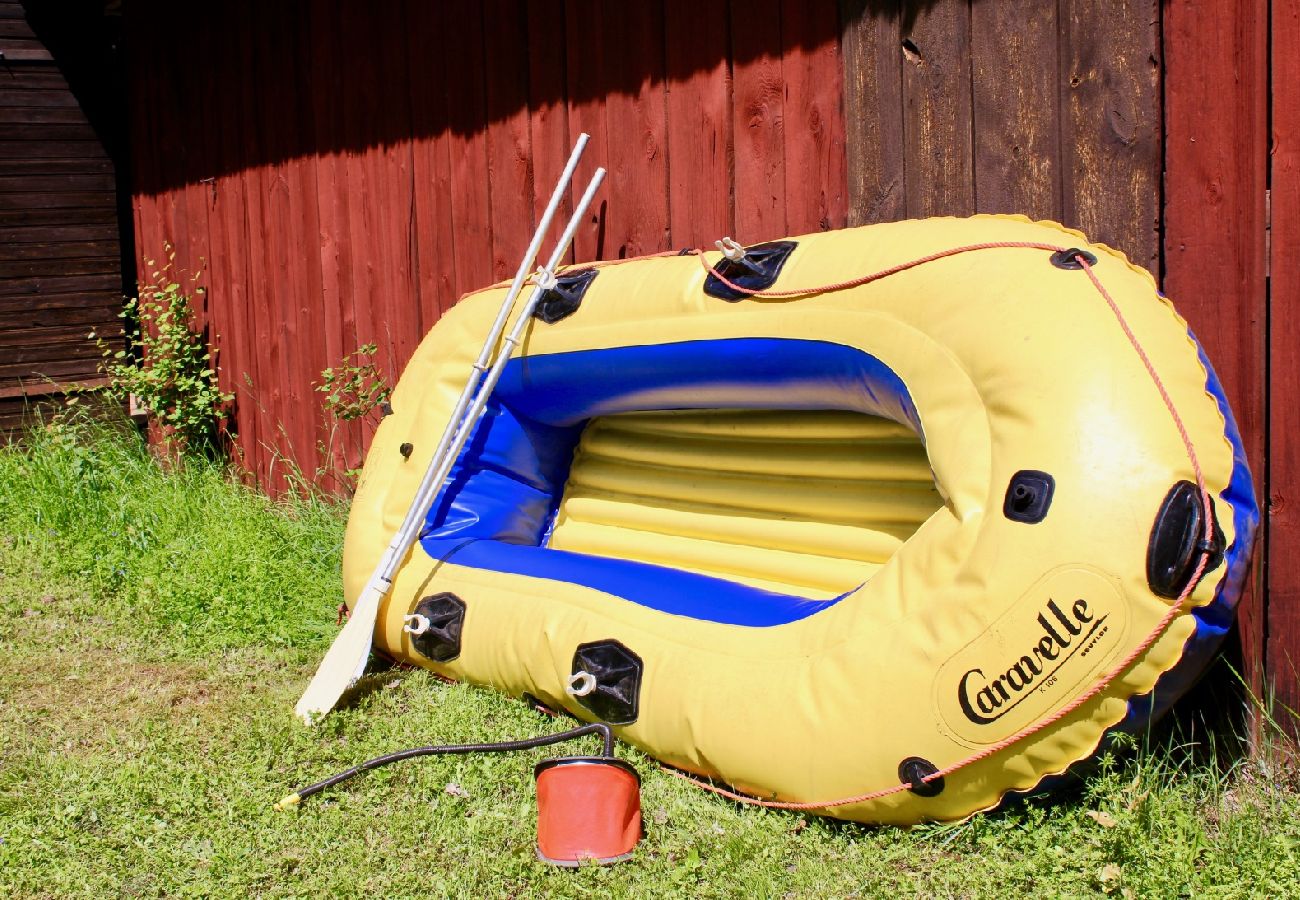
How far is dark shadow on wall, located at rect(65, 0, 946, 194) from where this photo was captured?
3844mm

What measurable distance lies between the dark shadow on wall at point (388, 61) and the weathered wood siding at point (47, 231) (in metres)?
0.37

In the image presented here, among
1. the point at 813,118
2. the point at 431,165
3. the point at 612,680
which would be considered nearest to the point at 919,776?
the point at 612,680

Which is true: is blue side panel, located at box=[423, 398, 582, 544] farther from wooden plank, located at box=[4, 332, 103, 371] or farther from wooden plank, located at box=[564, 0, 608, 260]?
wooden plank, located at box=[4, 332, 103, 371]

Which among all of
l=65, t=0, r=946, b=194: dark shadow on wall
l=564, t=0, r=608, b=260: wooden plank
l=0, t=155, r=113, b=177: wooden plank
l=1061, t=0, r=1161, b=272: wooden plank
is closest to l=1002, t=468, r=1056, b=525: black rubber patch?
l=1061, t=0, r=1161, b=272: wooden plank

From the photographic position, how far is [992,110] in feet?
10.1

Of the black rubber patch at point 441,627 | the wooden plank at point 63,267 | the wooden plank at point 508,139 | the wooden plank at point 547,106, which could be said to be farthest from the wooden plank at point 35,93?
the black rubber patch at point 441,627

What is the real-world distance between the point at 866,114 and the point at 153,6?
16.3 ft

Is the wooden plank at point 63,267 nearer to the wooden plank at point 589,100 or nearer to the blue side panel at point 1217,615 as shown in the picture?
the wooden plank at point 589,100

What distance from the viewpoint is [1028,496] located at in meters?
2.30

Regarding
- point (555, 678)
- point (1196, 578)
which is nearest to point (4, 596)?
point (555, 678)

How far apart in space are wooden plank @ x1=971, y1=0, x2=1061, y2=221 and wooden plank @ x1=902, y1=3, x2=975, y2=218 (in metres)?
0.03

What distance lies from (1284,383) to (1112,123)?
28.2 inches

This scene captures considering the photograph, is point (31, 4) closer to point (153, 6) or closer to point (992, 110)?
point (153, 6)

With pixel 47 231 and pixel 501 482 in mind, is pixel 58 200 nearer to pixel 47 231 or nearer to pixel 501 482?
pixel 47 231
